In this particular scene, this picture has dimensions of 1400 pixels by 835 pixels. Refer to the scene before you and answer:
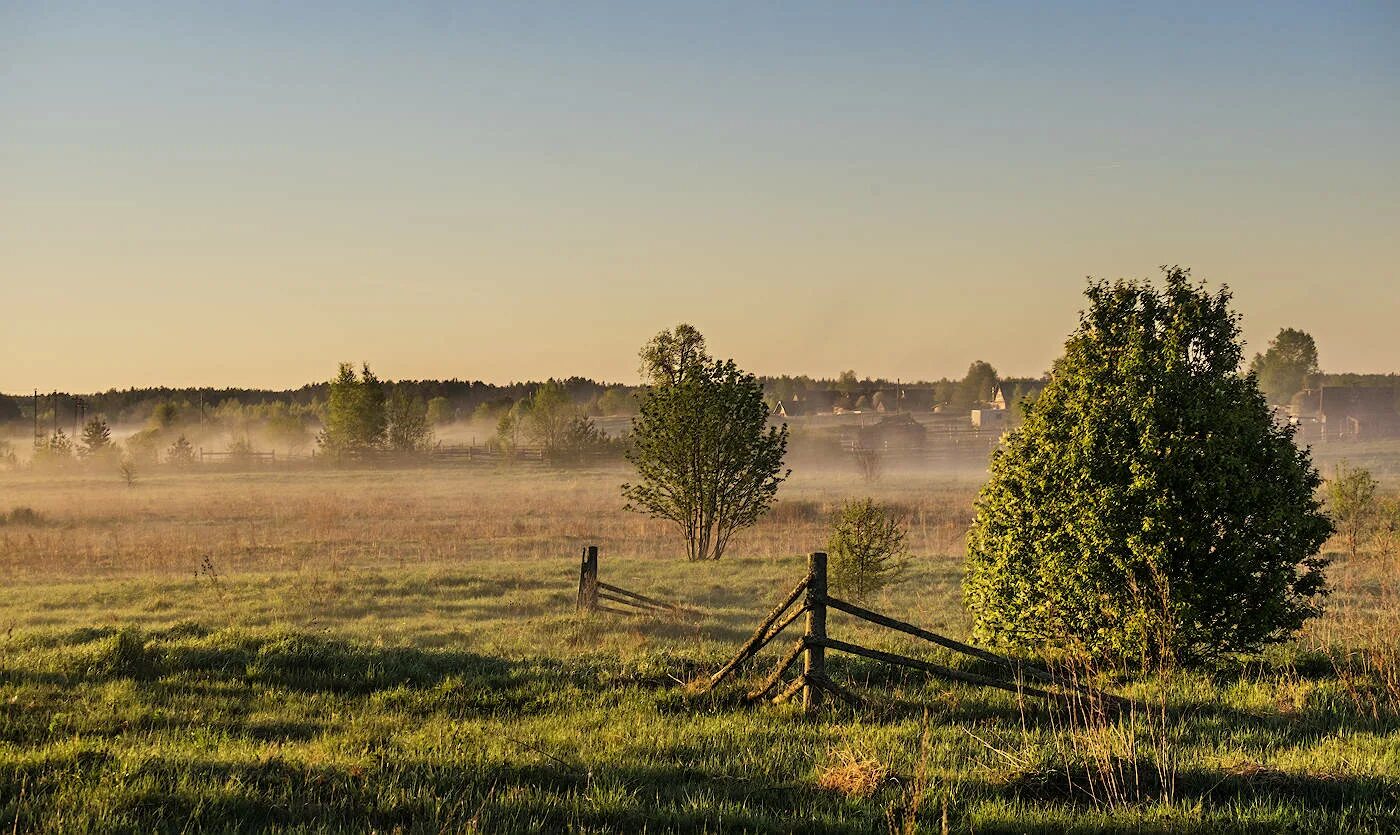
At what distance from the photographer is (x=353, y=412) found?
76125mm

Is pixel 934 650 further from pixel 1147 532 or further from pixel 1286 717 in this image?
pixel 1286 717

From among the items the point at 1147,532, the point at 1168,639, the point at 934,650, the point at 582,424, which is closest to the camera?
the point at 1168,639

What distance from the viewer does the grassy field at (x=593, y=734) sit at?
5855 millimetres

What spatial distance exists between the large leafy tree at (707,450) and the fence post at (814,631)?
59.1 feet

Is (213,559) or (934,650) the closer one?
(934,650)

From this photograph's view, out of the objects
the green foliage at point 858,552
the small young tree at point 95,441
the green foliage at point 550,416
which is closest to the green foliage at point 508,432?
the green foliage at point 550,416

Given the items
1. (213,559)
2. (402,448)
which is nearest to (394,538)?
(213,559)

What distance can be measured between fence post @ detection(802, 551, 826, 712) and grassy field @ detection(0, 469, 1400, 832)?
0.35 m

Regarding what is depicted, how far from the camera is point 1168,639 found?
31.7ft

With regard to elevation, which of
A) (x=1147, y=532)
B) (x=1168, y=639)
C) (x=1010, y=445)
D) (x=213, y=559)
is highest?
(x=1010, y=445)

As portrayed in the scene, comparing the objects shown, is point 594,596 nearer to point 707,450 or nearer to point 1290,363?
point 707,450

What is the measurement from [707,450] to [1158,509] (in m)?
17.9

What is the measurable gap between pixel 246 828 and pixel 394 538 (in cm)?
2687

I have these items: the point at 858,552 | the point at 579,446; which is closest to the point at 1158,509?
the point at 858,552
